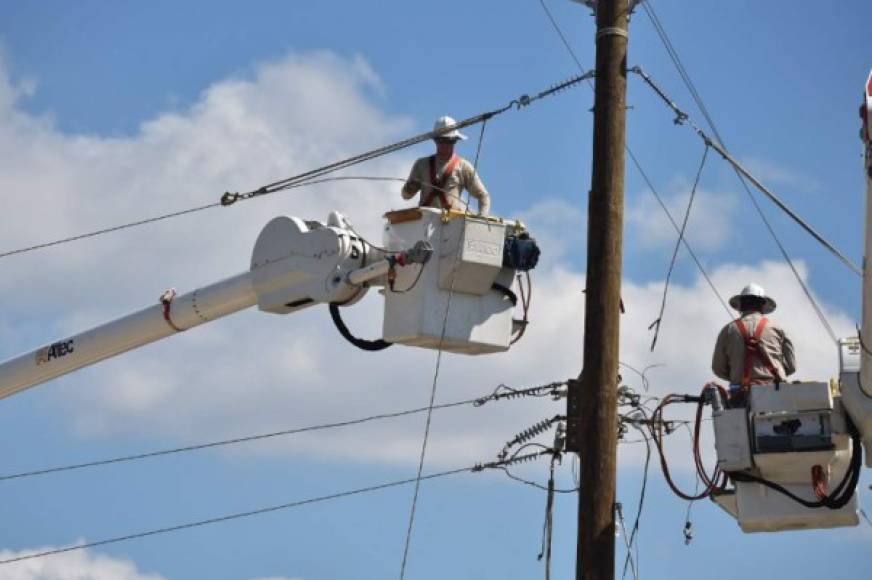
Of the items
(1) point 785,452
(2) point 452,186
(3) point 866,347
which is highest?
(2) point 452,186

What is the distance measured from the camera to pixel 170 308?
16547 millimetres

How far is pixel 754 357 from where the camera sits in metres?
15.5

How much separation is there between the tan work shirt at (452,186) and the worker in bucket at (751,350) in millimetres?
2219

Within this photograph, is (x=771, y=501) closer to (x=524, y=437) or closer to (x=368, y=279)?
(x=368, y=279)

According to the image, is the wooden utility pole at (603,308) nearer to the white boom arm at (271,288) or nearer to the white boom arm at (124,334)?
the white boom arm at (271,288)

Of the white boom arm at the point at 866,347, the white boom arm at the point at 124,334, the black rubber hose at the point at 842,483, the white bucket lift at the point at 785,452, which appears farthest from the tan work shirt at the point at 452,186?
the white boom arm at the point at 866,347

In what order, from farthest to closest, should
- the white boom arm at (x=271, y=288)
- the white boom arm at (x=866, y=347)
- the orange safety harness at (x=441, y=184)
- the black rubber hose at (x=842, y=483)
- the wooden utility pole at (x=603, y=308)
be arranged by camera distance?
the orange safety harness at (x=441, y=184) < the white boom arm at (x=271, y=288) < the black rubber hose at (x=842, y=483) < the wooden utility pole at (x=603, y=308) < the white boom arm at (x=866, y=347)

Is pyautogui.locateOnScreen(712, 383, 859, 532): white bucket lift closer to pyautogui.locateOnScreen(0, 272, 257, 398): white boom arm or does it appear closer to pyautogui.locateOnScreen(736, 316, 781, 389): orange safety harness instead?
pyautogui.locateOnScreen(736, 316, 781, 389): orange safety harness

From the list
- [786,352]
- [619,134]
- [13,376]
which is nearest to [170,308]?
[13,376]

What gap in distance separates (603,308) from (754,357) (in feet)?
4.62

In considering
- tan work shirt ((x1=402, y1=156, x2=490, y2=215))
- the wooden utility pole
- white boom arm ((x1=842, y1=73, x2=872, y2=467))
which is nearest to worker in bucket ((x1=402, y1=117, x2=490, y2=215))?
tan work shirt ((x1=402, y1=156, x2=490, y2=215))

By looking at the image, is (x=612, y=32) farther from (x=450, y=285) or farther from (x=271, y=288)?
(x=271, y=288)

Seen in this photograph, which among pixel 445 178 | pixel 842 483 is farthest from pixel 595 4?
pixel 842 483

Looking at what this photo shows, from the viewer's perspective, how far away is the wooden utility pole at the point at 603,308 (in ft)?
48.0
